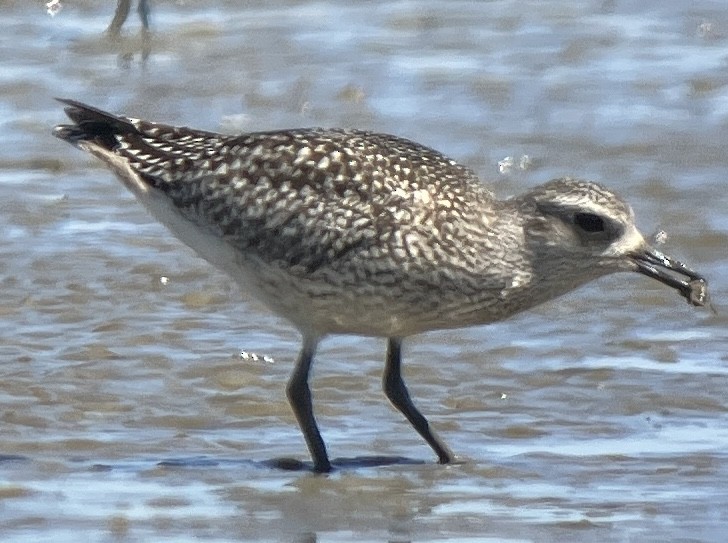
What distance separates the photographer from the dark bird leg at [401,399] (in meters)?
9.56

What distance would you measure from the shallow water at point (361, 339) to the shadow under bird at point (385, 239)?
507mm

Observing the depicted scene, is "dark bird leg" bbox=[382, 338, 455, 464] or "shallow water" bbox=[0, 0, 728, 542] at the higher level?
"dark bird leg" bbox=[382, 338, 455, 464]

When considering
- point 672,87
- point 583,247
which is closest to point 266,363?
point 583,247

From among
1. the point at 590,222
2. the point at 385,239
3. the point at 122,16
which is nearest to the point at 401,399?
the point at 385,239

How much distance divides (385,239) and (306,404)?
0.81 meters

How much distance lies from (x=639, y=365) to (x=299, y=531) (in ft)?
9.31

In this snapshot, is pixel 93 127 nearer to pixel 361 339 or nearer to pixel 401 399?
pixel 361 339

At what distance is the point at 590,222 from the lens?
9.49 m

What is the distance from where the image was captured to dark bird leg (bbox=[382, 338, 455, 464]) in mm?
9555

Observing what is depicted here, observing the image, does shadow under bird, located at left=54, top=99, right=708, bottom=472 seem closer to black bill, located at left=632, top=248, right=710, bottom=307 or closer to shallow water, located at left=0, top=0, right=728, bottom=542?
black bill, located at left=632, top=248, right=710, bottom=307

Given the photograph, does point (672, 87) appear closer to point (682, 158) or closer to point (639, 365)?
point (682, 158)

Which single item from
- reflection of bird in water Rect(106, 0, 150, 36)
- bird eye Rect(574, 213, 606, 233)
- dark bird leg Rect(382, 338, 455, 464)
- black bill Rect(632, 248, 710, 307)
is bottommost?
reflection of bird in water Rect(106, 0, 150, 36)

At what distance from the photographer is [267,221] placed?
32.2 ft

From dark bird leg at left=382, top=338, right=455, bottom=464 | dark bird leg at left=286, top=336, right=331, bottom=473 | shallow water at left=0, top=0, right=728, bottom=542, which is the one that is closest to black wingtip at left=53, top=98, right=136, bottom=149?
shallow water at left=0, top=0, right=728, bottom=542
